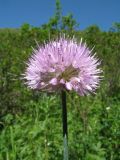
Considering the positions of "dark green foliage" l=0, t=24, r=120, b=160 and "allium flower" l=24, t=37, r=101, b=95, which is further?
"dark green foliage" l=0, t=24, r=120, b=160

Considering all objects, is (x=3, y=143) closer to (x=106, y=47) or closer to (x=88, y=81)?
(x=88, y=81)

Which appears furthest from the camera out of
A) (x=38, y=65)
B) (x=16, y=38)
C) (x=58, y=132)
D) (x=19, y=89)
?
(x=16, y=38)

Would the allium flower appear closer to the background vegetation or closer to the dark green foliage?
the background vegetation

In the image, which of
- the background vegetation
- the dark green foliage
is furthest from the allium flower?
the dark green foliage

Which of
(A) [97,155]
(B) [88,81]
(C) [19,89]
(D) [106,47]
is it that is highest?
(D) [106,47]

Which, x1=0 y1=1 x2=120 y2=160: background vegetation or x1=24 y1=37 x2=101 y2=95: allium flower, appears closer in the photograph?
x1=24 y1=37 x2=101 y2=95: allium flower

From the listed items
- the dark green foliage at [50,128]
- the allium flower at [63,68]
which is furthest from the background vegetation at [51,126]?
the allium flower at [63,68]

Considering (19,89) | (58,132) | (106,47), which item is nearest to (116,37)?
(106,47)

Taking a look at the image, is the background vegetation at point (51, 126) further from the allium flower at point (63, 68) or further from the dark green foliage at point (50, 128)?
the allium flower at point (63, 68)
